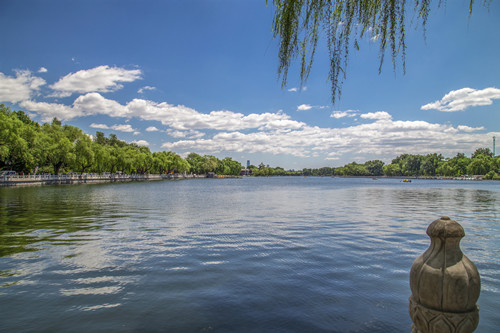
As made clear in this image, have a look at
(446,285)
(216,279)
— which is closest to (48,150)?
(216,279)

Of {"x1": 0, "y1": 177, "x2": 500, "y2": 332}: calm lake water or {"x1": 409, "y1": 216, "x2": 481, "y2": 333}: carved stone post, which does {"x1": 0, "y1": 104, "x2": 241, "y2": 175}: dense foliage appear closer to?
{"x1": 0, "y1": 177, "x2": 500, "y2": 332}: calm lake water

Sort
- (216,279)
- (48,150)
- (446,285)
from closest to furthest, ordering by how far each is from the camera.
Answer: (446,285) < (216,279) < (48,150)

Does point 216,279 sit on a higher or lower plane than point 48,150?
lower

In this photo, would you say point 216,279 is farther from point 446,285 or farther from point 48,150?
point 48,150

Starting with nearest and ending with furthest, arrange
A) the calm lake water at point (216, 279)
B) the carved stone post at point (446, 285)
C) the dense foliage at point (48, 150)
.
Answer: the carved stone post at point (446, 285), the calm lake water at point (216, 279), the dense foliage at point (48, 150)

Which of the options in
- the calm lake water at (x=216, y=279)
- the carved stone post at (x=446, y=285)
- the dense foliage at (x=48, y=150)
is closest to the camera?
the carved stone post at (x=446, y=285)

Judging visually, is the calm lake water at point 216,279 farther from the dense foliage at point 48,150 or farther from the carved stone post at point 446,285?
the dense foliage at point 48,150

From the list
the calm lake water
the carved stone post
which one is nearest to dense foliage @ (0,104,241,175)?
the calm lake water

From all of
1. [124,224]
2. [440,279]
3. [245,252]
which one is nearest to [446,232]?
[440,279]

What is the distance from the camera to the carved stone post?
10.8 feet

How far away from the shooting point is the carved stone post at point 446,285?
3299 mm

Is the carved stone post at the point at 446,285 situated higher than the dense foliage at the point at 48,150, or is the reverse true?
the dense foliage at the point at 48,150

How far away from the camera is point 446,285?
3312 mm

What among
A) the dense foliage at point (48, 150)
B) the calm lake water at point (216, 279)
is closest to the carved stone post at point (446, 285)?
the calm lake water at point (216, 279)
